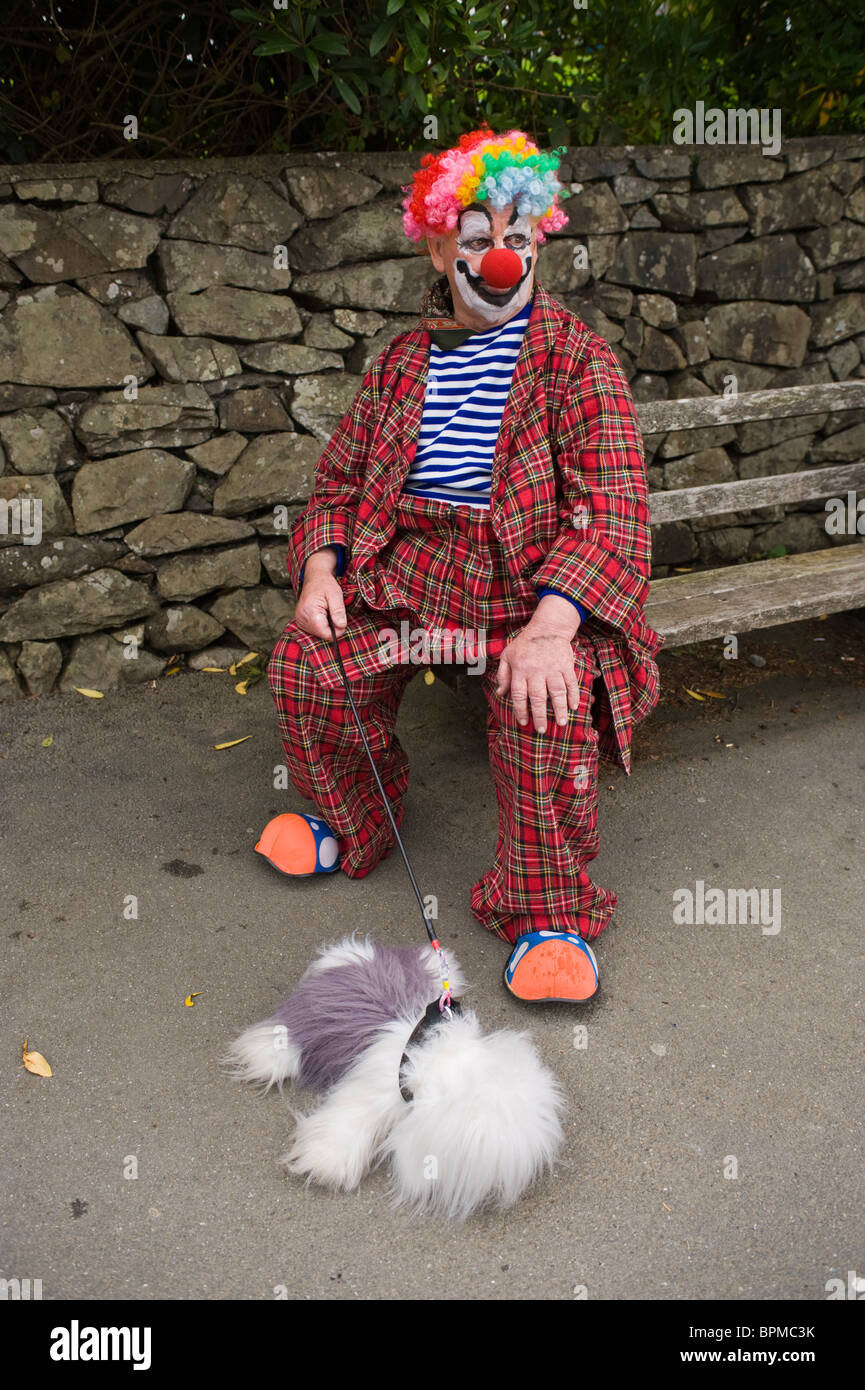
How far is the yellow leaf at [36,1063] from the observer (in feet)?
7.43

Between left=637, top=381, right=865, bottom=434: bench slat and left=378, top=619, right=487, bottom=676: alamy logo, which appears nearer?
left=378, top=619, right=487, bottom=676: alamy logo

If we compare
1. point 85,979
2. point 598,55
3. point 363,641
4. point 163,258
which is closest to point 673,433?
point 598,55

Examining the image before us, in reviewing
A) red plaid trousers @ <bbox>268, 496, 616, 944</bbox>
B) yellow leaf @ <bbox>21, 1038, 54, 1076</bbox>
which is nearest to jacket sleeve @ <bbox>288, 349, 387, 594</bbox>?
red plaid trousers @ <bbox>268, 496, 616, 944</bbox>

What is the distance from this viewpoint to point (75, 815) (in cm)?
322

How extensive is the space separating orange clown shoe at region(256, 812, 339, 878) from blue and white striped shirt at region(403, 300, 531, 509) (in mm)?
929

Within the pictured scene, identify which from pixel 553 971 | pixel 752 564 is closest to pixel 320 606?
pixel 553 971

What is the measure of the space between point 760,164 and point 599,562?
280 centimetres

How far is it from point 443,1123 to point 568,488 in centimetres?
142

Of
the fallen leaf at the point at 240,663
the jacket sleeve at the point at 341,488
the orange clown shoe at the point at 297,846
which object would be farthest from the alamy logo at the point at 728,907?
the fallen leaf at the point at 240,663

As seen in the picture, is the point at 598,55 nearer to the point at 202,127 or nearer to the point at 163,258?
the point at 202,127

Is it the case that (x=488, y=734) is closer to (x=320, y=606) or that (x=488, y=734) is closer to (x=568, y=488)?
(x=320, y=606)

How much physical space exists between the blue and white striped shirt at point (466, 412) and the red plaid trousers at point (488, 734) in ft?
0.20

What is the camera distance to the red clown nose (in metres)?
2.45

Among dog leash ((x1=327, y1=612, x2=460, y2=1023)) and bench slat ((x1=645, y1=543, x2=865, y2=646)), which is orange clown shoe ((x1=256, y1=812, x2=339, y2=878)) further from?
bench slat ((x1=645, y1=543, x2=865, y2=646))
